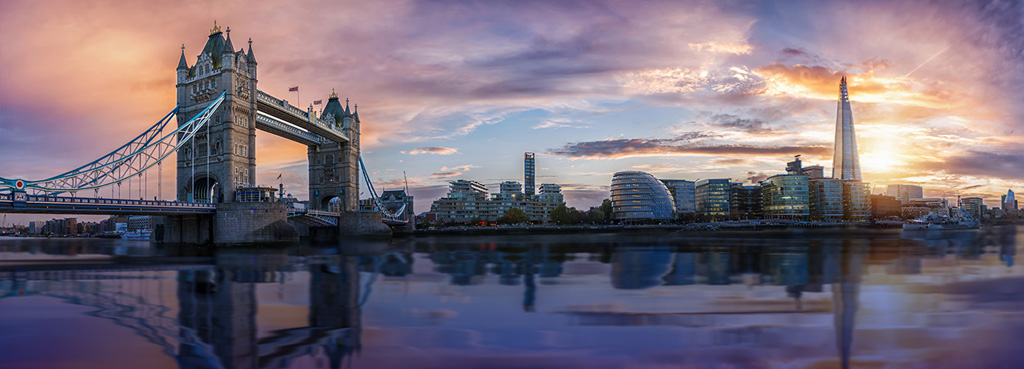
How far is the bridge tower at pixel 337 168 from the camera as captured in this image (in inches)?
3826

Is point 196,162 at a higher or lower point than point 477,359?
higher

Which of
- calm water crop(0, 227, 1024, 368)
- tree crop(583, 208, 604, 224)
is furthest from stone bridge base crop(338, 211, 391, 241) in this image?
tree crop(583, 208, 604, 224)

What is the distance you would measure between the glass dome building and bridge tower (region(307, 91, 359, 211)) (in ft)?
340

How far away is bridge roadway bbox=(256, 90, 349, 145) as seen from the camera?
2814 inches

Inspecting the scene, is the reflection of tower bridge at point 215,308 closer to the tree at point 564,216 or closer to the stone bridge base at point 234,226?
the stone bridge base at point 234,226

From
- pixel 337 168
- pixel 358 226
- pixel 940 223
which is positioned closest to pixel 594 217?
pixel 940 223

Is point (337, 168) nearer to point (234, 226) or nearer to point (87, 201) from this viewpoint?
point (234, 226)

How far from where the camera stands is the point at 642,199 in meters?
178

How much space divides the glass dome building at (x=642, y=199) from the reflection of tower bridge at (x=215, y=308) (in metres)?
155

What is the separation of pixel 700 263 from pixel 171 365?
28524mm

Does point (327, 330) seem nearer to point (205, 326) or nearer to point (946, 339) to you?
point (205, 326)

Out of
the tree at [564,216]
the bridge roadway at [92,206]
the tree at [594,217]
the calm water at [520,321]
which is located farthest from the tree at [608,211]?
the calm water at [520,321]

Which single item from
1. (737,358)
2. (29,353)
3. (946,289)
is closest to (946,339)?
(737,358)

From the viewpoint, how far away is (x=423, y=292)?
19.6 metres
